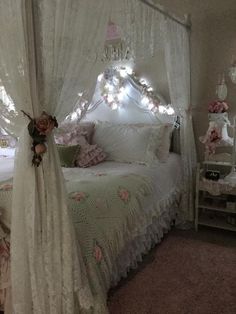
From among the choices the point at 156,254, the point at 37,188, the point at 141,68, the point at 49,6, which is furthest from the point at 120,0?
the point at 156,254

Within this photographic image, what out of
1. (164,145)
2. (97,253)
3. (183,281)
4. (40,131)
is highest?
(40,131)

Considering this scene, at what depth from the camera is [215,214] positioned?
311cm

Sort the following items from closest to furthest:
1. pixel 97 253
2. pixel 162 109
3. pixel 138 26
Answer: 1. pixel 97 253
2. pixel 138 26
3. pixel 162 109

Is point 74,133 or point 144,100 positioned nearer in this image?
point 74,133

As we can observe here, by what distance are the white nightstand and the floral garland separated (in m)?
1.73

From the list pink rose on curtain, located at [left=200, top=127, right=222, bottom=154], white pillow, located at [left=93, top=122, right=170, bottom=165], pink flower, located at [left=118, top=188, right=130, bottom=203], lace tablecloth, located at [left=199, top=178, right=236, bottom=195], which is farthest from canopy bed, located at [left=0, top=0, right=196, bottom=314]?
pink rose on curtain, located at [left=200, top=127, right=222, bottom=154]

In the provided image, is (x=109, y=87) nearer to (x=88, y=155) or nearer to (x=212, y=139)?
(x=88, y=155)

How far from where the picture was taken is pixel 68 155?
2.80m

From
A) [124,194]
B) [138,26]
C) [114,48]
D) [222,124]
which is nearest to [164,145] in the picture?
[222,124]

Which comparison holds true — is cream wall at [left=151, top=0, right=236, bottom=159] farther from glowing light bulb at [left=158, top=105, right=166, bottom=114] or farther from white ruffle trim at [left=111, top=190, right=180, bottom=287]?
white ruffle trim at [left=111, top=190, right=180, bottom=287]

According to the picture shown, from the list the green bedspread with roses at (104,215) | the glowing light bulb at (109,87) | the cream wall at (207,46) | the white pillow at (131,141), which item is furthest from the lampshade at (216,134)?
the glowing light bulb at (109,87)

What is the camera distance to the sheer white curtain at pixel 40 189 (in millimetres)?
1445

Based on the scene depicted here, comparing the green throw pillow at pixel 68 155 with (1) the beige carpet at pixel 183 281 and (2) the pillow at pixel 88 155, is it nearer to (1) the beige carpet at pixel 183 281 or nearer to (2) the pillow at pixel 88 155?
(2) the pillow at pixel 88 155

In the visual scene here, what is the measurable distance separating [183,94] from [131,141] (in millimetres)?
696
